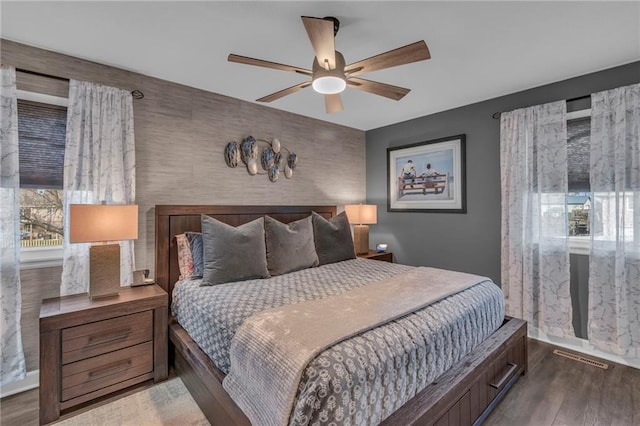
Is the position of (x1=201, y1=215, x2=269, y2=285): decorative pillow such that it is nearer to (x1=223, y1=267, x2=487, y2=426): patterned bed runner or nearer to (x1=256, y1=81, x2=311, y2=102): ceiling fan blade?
(x1=223, y1=267, x2=487, y2=426): patterned bed runner

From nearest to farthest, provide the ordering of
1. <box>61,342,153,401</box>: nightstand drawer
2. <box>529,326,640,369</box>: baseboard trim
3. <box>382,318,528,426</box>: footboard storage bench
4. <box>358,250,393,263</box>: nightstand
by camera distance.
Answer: <box>382,318,528,426</box>: footboard storage bench < <box>61,342,153,401</box>: nightstand drawer < <box>529,326,640,369</box>: baseboard trim < <box>358,250,393,263</box>: nightstand

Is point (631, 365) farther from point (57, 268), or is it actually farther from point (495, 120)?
point (57, 268)

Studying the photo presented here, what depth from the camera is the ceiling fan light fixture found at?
192 centimetres

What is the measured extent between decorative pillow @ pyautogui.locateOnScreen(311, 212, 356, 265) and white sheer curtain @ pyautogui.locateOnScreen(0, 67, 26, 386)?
7.95 ft

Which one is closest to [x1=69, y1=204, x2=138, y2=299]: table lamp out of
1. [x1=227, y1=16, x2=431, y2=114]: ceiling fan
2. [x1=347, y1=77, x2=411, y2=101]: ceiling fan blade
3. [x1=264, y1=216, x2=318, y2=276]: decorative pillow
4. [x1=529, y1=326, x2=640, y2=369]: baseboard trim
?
[x1=264, y1=216, x2=318, y2=276]: decorative pillow

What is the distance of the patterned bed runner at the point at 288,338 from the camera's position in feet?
4.08

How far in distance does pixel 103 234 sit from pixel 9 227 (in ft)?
2.15

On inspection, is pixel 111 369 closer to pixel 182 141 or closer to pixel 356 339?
pixel 356 339

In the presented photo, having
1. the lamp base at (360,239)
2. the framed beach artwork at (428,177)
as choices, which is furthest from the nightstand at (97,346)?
the framed beach artwork at (428,177)

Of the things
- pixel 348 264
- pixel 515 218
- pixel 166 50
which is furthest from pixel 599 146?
pixel 166 50

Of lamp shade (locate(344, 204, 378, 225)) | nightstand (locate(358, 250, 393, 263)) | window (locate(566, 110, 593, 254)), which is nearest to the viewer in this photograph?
window (locate(566, 110, 593, 254))

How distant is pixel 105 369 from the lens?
6.83 feet

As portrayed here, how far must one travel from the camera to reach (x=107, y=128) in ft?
8.13

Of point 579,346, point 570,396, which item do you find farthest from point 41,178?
point 579,346
